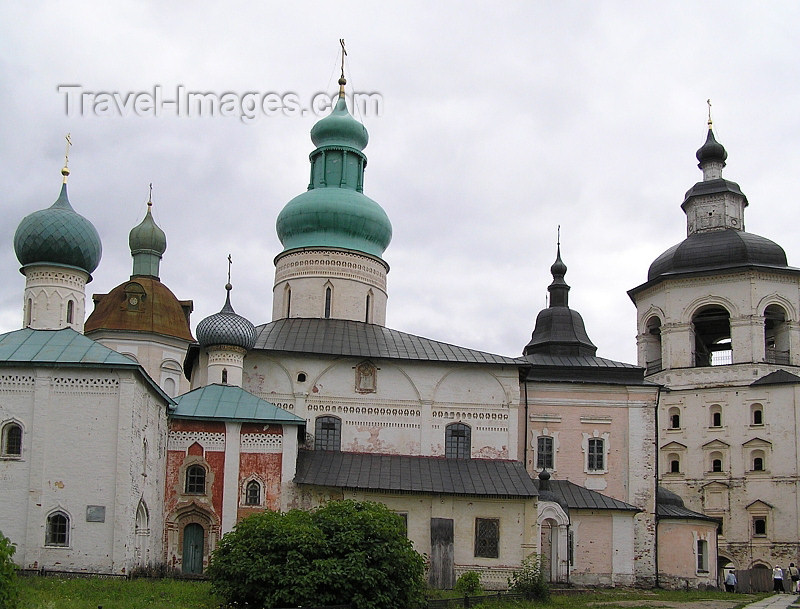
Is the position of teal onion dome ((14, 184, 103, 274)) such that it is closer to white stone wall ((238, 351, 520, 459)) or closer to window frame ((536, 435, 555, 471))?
white stone wall ((238, 351, 520, 459))

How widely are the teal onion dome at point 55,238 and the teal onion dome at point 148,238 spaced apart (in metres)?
14.3

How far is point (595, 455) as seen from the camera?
27.5m

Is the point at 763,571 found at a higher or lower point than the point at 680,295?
lower

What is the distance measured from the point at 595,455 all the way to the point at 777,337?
1023 centimetres

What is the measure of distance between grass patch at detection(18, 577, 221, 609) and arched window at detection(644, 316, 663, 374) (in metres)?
20.4

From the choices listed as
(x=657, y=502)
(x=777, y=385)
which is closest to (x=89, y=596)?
(x=657, y=502)

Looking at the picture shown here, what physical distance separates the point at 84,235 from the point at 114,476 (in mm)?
5286

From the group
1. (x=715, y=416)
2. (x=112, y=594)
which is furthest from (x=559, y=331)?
(x=112, y=594)

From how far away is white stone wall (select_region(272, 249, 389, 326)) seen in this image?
1150 inches

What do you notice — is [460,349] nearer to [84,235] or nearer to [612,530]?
[612,530]

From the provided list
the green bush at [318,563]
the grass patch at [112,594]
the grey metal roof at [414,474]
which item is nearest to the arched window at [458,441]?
the grey metal roof at [414,474]

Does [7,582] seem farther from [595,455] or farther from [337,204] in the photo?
[337,204]

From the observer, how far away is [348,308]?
29.2 m

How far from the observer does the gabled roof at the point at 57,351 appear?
21047 millimetres
